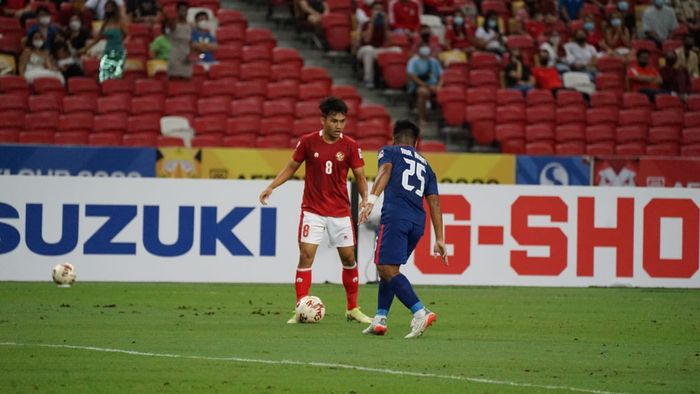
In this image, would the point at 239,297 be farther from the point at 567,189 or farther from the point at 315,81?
the point at 315,81

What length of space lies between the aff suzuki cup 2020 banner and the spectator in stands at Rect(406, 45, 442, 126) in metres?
6.21

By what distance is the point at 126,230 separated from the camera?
18797 mm

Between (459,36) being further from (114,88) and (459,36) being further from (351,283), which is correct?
(351,283)

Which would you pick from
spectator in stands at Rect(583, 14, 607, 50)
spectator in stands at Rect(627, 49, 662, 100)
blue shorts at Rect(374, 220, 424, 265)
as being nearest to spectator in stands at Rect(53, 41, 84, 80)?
spectator in stands at Rect(627, 49, 662, 100)

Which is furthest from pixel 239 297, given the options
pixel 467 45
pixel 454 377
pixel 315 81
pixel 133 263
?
pixel 467 45

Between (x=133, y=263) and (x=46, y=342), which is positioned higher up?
(x=46, y=342)

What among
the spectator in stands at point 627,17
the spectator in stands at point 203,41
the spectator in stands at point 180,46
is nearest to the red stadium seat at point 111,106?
the spectator in stands at point 180,46

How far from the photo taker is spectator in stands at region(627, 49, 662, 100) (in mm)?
27969

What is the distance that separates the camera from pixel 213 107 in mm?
24391

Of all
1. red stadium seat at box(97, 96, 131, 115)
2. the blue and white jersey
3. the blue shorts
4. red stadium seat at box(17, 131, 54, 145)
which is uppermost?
the blue and white jersey

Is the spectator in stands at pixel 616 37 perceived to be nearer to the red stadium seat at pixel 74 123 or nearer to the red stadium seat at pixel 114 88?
the red stadium seat at pixel 114 88

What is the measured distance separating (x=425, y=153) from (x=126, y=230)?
5840 millimetres

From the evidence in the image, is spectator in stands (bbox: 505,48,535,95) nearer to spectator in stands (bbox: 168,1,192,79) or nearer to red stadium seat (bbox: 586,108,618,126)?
red stadium seat (bbox: 586,108,618,126)

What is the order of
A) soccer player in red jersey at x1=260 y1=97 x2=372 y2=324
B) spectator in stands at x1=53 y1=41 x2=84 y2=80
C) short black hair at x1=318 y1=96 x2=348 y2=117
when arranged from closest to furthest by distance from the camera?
short black hair at x1=318 y1=96 x2=348 y2=117 → soccer player in red jersey at x1=260 y1=97 x2=372 y2=324 → spectator in stands at x1=53 y1=41 x2=84 y2=80
